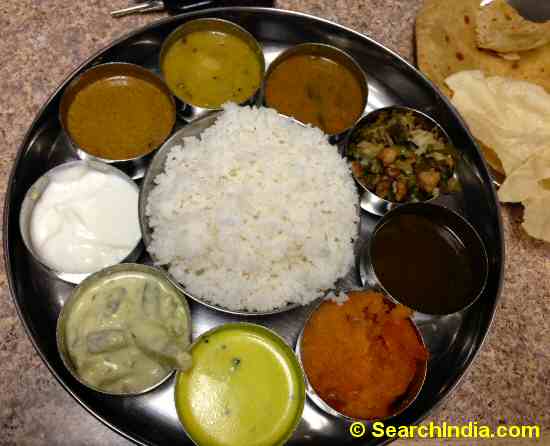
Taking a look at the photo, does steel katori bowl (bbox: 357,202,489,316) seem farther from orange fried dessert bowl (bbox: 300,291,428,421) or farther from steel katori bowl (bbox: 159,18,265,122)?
steel katori bowl (bbox: 159,18,265,122)

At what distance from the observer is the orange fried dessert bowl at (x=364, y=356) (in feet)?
6.64

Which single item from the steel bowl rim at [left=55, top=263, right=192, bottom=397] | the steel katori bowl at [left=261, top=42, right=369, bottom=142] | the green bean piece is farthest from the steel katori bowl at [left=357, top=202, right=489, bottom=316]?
the green bean piece

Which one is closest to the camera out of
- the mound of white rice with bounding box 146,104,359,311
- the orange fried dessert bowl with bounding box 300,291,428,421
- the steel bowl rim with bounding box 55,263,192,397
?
the steel bowl rim with bounding box 55,263,192,397

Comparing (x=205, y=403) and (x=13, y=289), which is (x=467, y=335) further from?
(x=13, y=289)

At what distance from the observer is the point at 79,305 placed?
6.73 ft

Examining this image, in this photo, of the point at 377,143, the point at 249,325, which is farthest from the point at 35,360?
the point at 377,143

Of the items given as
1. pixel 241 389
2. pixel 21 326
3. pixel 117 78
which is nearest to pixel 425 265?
pixel 241 389

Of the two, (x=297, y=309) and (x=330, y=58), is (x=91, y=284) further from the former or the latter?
(x=330, y=58)

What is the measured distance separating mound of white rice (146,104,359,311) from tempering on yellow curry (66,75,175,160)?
181 mm

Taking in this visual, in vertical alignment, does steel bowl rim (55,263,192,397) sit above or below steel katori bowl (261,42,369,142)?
below

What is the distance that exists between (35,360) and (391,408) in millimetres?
1548

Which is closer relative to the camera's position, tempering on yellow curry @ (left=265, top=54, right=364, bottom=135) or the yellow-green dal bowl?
the yellow-green dal bowl

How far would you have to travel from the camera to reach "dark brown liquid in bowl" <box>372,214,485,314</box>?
2.19m

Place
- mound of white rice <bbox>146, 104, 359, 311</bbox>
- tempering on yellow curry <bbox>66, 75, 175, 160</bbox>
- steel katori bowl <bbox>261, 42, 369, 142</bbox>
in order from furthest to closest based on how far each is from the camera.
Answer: steel katori bowl <bbox>261, 42, 369, 142</bbox> < tempering on yellow curry <bbox>66, 75, 175, 160</bbox> < mound of white rice <bbox>146, 104, 359, 311</bbox>
